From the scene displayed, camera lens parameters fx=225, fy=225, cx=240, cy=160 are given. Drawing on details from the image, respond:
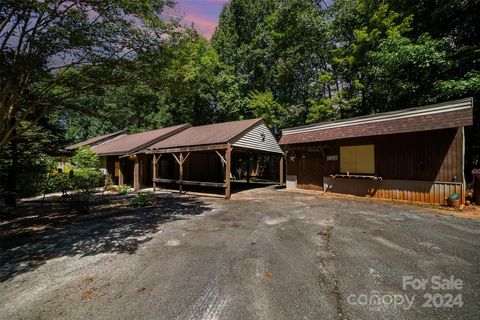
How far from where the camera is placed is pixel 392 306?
3.00 meters

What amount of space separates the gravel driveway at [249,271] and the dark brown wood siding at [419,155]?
3183 mm

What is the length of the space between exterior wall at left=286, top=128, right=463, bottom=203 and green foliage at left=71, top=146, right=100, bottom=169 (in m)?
18.2

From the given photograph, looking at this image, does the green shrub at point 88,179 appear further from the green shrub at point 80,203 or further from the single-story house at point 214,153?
the green shrub at point 80,203

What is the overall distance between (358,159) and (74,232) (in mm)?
12639

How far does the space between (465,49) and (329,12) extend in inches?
583

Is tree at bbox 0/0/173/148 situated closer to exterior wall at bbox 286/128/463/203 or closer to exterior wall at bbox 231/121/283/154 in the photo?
exterior wall at bbox 231/121/283/154

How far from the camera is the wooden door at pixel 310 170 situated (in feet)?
45.4

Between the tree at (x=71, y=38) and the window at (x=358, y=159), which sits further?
the window at (x=358, y=159)

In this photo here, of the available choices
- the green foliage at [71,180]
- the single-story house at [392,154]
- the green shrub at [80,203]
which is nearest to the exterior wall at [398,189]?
the single-story house at [392,154]

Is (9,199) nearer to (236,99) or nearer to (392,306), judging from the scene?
(392,306)

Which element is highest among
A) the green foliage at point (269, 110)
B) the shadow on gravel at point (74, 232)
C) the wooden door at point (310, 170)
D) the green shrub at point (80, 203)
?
the green foliage at point (269, 110)

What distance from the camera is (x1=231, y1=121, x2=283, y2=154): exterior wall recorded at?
13.4 metres

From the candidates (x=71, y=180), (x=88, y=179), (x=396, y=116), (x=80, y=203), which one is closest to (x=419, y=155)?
(x=396, y=116)

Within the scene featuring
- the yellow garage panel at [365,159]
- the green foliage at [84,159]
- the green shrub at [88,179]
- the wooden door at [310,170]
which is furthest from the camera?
the green foliage at [84,159]
